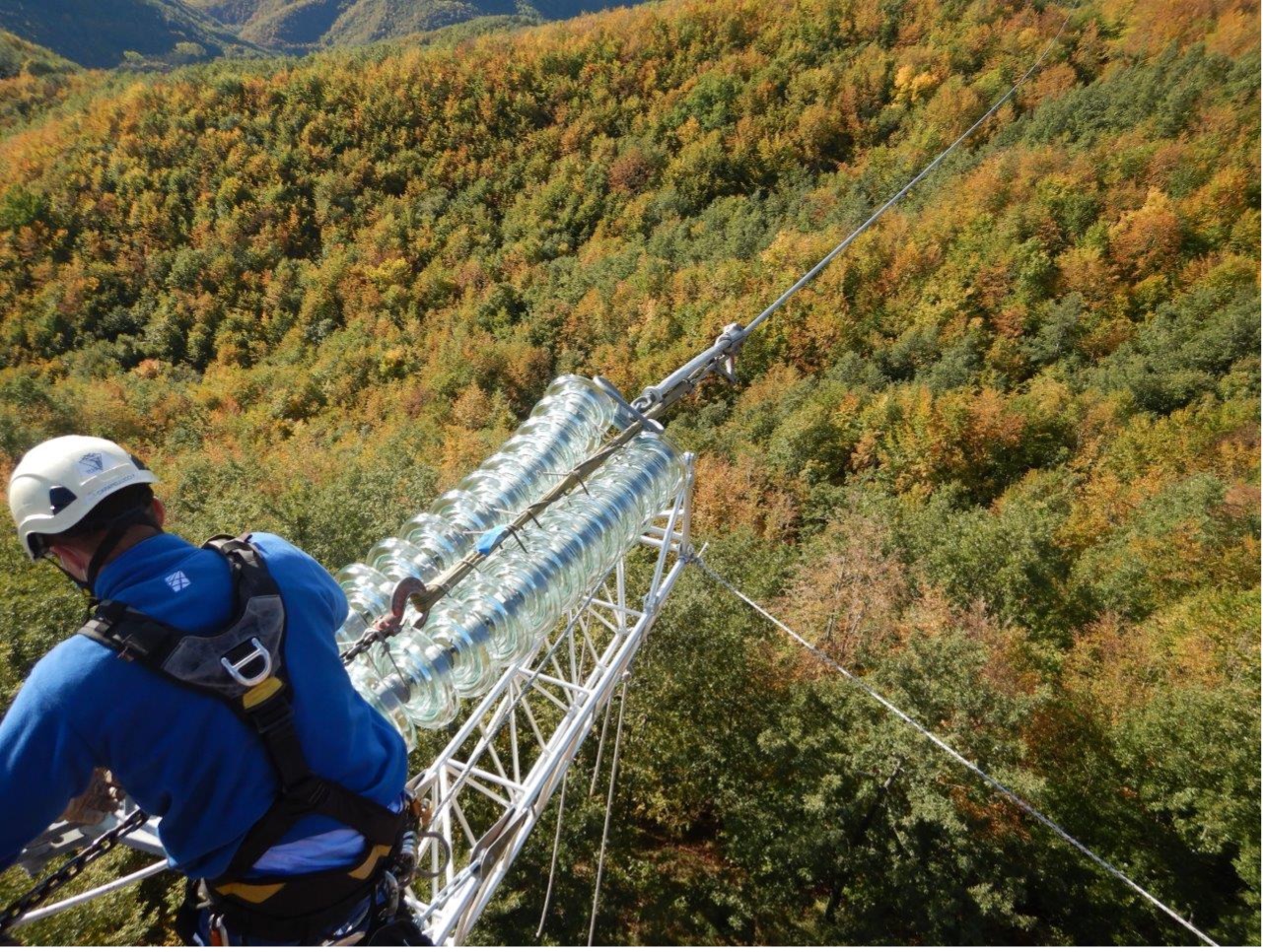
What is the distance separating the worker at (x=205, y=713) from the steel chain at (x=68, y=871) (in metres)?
0.39

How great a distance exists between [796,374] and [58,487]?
122 ft

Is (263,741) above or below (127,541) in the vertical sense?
below

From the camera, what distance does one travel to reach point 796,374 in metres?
37.6

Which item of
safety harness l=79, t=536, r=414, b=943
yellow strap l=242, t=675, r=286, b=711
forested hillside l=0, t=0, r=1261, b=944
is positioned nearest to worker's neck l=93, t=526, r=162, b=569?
safety harness l=79, t=536, r=414, b=943

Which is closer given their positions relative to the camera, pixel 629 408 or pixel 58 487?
pixel 58 487

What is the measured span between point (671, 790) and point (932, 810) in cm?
583

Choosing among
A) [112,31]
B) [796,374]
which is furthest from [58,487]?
[112,31]

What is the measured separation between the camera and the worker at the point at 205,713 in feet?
6.93

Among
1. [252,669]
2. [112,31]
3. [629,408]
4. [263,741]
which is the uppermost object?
[112,31]

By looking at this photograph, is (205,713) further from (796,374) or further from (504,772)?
(796,374)

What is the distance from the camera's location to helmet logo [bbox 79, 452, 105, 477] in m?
2.35

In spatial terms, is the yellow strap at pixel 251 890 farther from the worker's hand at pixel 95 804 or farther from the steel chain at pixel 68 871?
the worker's hand at pixel 95 804

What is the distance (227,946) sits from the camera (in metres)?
2.79

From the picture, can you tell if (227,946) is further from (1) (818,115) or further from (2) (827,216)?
(1) (818,115)
